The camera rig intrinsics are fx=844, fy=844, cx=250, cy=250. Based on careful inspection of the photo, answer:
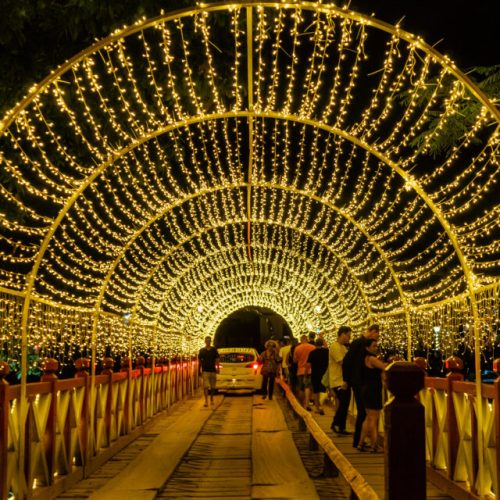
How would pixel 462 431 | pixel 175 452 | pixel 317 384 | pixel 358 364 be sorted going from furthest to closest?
1. pixel 317 384
2. pixel 175 452
3. pixel 358 364
4. pixel 462 431

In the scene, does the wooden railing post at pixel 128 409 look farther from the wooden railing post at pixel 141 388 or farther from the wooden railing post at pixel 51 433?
the wooden railing post at pixel 51 433

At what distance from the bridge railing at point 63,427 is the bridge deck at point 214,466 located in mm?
259

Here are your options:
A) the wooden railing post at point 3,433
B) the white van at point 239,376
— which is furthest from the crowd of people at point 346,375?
the white van at point 239,376

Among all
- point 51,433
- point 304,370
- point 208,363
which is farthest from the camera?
point 208,363

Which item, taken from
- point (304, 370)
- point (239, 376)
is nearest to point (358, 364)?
point (304, 370)

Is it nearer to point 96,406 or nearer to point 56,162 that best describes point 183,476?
point 96,406

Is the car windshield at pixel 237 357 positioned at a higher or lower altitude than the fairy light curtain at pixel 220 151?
lower

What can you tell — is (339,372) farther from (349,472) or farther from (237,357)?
(237,357)

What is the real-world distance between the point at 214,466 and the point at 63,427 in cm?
261

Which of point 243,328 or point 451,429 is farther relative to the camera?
point 243,328

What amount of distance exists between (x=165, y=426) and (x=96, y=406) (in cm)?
553

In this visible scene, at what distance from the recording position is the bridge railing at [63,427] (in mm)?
6848

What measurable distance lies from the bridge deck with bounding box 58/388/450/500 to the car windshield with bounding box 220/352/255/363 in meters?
10.5

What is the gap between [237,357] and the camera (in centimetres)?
2706
